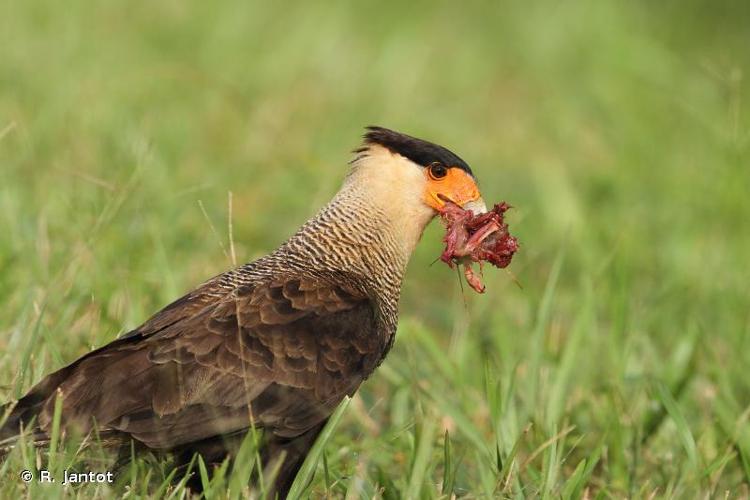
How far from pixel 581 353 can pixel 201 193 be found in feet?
6.39

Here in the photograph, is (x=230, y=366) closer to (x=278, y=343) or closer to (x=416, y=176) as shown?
(x=278, y=343)

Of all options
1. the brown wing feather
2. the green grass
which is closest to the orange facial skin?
the brown wing feather

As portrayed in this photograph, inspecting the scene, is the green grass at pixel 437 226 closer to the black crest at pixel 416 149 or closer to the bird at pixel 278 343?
the bird at pixel 278 343

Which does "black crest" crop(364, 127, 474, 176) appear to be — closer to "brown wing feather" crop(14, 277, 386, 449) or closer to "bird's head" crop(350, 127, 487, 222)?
"bird's head" crop(350, 127, 487, 222)

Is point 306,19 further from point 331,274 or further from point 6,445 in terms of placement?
point 6,445

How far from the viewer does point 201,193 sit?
6.09 metres

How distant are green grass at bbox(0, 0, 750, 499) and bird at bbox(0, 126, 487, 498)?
130mm

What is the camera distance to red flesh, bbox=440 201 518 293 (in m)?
4.12

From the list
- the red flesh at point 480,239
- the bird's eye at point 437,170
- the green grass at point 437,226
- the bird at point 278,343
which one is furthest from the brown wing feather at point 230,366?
the bird's eye at point 437,170

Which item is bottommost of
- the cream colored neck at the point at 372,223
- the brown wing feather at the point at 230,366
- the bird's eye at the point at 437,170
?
the brown wing feather at the point at 230,366

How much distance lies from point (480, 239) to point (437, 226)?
303 cm

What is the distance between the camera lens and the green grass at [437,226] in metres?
4.20

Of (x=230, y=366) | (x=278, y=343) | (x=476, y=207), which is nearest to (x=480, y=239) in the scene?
(x=476, y=207)

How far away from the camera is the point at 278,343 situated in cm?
372
